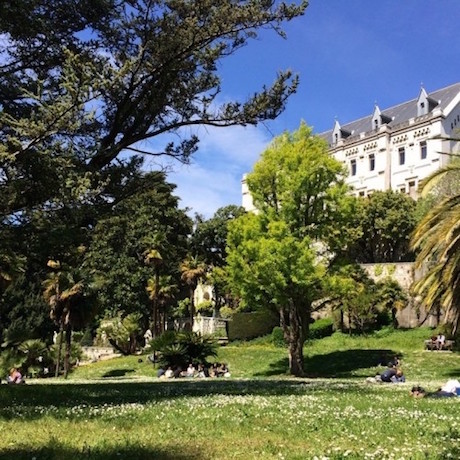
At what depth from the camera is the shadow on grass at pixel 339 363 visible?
104ft

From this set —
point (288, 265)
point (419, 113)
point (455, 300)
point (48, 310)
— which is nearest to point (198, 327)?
point (48, 310)

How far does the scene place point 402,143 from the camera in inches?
2835

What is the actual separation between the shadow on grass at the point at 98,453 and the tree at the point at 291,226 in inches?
840

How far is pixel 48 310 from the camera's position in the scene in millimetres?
54250

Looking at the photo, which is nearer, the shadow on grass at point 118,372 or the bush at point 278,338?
the shadow on grass at point 118,372

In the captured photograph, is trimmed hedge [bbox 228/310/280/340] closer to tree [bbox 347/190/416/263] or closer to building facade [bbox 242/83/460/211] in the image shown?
tree [bbox 347/190/416/263]

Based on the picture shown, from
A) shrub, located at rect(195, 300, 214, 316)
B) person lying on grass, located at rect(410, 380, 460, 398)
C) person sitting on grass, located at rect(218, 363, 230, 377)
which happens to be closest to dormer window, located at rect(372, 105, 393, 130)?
shrub, located at rect(195, 300, 214, 316)

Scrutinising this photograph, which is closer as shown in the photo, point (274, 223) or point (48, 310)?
point (274, 223)

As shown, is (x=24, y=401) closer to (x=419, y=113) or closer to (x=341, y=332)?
(x=341, y=332)

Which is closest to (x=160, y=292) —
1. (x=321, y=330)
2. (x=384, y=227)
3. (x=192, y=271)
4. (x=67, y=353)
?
(x=192, y=271)

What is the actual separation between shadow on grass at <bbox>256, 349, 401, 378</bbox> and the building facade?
34.3 metres

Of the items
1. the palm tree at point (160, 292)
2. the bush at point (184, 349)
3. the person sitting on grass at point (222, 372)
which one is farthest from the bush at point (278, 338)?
the bush at point (184, 349)

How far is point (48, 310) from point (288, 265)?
33095 millimetres

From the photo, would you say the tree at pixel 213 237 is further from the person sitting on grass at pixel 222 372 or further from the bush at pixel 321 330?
the person sitting on grass at pixel 222 372
